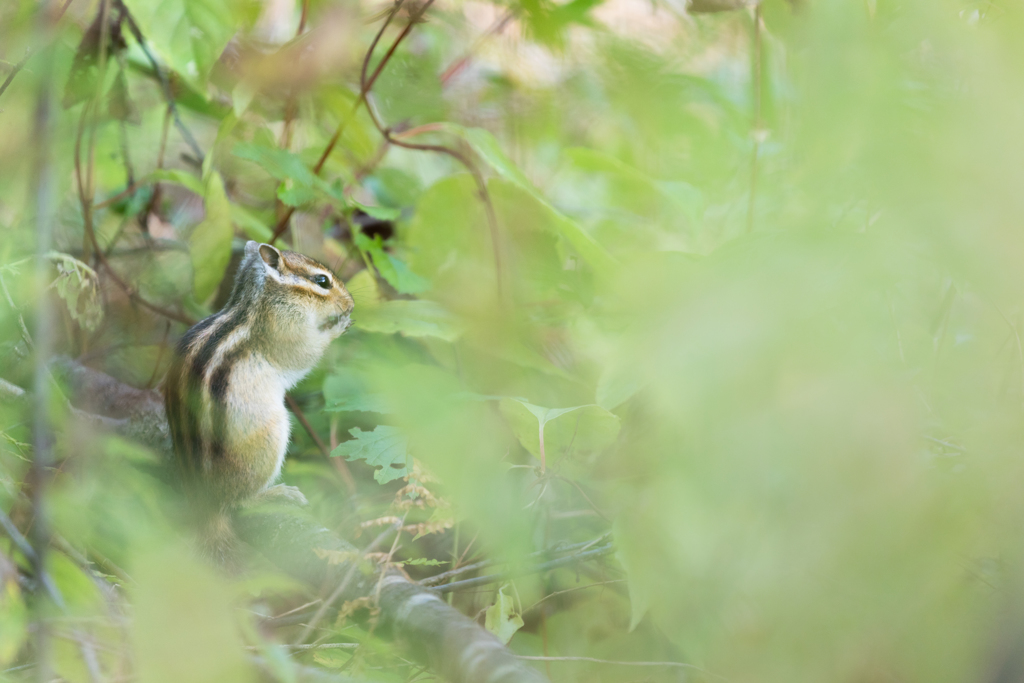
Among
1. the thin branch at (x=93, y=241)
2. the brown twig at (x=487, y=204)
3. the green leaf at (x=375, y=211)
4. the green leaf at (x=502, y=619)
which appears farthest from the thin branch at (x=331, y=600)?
the thin branch at (x=93, y=241)

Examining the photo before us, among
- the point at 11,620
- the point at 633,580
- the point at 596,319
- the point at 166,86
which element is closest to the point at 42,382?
the point at 11,620

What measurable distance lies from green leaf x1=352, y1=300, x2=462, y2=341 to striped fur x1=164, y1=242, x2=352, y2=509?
0.06m

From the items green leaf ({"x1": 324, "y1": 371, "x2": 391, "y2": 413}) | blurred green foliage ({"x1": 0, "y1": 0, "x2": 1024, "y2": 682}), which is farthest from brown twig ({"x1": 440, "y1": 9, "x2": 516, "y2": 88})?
green leaf ({"x1": 324, "y1": 371, "x2": 391, "y2": 413})

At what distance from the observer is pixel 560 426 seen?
0.62m

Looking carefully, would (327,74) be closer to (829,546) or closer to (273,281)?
(273,281)

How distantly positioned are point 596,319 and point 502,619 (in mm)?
426

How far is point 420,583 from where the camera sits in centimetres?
65

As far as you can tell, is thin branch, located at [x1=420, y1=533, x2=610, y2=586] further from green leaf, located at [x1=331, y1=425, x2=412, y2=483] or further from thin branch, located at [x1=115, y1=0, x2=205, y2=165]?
thin branch, located at [x1=115, y1=0, x2=205, y2=165]

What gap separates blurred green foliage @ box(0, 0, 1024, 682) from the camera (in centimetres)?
34

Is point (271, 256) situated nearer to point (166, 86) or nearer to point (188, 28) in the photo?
point (188, 28)

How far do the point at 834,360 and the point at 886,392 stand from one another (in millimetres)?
33

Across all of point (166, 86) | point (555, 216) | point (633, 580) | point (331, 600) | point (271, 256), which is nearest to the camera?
point (633, 580)

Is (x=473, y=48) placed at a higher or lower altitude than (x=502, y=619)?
higher

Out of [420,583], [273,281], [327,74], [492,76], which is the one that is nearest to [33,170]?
[273,281]
